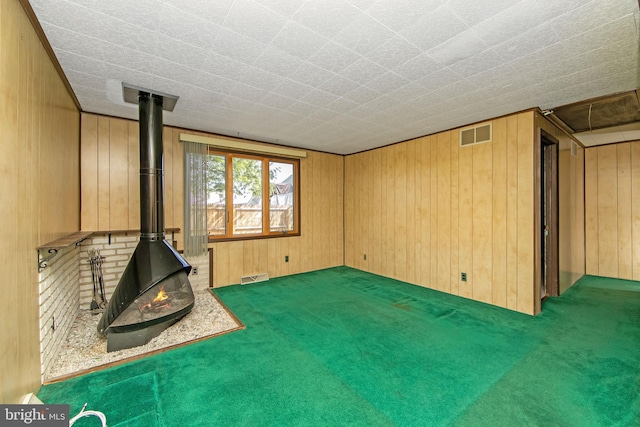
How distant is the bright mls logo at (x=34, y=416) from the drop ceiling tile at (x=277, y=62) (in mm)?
2536

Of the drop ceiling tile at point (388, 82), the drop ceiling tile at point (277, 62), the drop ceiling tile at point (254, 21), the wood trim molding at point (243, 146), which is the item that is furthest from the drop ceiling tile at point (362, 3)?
the wood trim molding at point (243, 146)

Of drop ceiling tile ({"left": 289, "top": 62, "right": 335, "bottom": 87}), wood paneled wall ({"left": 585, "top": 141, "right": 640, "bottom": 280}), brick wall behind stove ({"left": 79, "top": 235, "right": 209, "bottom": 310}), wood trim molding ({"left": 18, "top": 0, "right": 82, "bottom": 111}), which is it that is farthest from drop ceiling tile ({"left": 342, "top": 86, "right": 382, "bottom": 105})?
wood paneled wall ({"left": 585, "top": 141, "right": 640, "bottom": 280})

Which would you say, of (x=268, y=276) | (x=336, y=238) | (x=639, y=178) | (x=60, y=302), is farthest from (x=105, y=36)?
(x=639, y=178)

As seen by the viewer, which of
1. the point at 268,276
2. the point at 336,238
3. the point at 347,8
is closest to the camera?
the point at 347,8

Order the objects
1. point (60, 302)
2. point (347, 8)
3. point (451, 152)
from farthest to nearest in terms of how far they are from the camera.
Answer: point (451, 152) → point (60, 302) → point (347, 8)

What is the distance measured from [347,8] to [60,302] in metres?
3.33

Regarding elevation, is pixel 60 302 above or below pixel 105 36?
below

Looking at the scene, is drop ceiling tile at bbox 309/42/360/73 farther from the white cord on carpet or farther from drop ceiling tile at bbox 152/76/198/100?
the white cord on carpet

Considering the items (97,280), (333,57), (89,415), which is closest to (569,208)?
(333,57)

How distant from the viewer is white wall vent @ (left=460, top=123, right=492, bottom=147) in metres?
3.53

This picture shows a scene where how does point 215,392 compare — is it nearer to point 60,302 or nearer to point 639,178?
point 60,302

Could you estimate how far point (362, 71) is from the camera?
2303mm

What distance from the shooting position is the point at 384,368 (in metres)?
2.12

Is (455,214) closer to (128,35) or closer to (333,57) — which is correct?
(333,57)
